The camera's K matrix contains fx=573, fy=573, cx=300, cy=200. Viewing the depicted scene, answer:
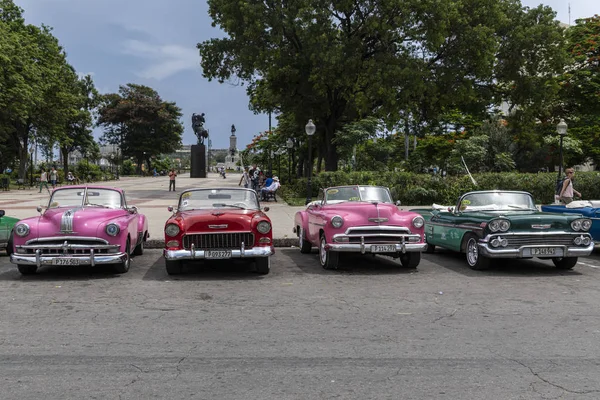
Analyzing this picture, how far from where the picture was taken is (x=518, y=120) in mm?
34062

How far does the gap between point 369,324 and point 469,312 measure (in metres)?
1.40

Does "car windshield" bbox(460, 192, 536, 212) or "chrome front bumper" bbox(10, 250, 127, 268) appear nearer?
"chrome front bumper" bbox(10, 250, 127, 268)

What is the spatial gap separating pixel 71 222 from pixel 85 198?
1.51 m

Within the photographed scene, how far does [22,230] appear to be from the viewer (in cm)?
909

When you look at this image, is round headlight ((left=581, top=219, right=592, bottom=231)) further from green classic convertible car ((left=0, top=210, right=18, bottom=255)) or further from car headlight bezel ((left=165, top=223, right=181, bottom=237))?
green classic convertible car ((left=0, top=210, right=18, bottom=255))

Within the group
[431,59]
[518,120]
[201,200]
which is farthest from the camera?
[518,120]

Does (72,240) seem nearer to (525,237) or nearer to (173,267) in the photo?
(173,267)

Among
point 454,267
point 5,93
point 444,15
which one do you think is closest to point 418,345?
point 454,267

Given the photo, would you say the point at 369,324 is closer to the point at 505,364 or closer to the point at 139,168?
the point at 505,364

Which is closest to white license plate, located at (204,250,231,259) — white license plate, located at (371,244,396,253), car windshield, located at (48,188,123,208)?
white license plate, located at (371,244,396,253)

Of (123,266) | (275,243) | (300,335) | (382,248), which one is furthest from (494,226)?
(123,266)

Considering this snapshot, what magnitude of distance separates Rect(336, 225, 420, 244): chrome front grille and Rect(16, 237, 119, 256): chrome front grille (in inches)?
159

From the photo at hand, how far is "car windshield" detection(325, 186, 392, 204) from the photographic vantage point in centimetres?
1130

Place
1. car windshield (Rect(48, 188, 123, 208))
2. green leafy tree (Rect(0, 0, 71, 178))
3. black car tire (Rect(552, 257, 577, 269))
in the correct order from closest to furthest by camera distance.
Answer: black car tire (Rect(552, 257, 577, 269)), car windshield (Rect(48, 188, 123, 208)), green leafy tree (Rect(0, 0, 71, 178))
